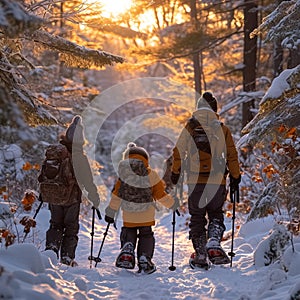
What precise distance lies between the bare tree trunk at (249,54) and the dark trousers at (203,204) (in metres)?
7.49

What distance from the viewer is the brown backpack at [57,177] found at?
22.7 feet

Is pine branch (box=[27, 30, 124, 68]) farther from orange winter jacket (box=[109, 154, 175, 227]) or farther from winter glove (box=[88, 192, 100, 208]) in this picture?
winter glove (box=[88, 192, 100, 208])

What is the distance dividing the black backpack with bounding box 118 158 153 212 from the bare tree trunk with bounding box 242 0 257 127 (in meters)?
7.76

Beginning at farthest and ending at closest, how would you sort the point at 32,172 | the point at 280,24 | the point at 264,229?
the point at 32,172 → the point at 264,229 → the point at 280,24

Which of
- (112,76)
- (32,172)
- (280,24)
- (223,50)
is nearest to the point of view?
(280,24)

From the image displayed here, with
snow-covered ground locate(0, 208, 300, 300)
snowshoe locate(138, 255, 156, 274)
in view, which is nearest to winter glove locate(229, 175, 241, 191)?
snow-covered ground locate(0, 208, 300, 300)

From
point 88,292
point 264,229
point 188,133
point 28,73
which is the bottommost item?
point 88,292

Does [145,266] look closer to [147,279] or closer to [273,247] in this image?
[147,279]

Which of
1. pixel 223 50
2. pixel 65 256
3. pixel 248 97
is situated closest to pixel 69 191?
pixel 65 256

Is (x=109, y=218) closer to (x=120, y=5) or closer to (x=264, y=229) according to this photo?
(x=264, y=229)

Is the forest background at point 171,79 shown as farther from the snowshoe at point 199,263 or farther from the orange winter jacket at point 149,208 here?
the orange winter jacket at point 149,208

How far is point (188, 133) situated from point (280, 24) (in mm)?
2074

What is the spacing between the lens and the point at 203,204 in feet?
23.1

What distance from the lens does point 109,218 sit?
702 cm
